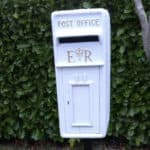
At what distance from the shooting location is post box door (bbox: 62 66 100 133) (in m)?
3.12

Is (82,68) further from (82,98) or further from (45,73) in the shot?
(45,73)

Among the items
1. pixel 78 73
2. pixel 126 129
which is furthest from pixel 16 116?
pixel 78 73

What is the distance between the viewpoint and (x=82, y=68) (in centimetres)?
311

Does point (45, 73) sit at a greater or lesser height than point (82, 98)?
lesser

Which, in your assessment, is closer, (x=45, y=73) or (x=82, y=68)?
(x=82, y=68)

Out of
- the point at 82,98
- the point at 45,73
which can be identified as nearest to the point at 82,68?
the point at 82,98

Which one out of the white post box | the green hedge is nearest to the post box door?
the white post box

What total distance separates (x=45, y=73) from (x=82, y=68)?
1.79 m

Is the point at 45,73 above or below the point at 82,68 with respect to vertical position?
below

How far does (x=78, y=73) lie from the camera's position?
10.2 ft

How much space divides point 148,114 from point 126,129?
0.33 m

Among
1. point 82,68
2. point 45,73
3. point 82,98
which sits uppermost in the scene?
point 82,68

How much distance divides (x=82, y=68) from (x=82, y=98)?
0.24m

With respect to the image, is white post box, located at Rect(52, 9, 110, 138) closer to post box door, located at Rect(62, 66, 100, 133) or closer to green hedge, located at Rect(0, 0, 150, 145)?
post box door, located at Rect(62, 66, 100, 133)
